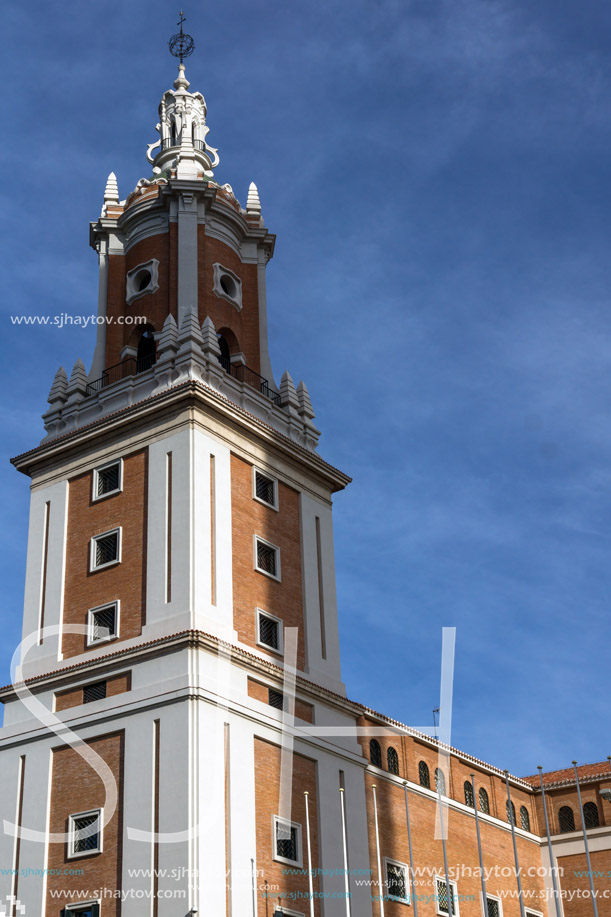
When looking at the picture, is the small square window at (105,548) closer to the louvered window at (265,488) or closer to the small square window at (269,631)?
the small square window at (269,631)

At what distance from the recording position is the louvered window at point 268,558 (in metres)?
40.4

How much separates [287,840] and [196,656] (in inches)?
239

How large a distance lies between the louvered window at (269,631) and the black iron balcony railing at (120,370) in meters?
10.5

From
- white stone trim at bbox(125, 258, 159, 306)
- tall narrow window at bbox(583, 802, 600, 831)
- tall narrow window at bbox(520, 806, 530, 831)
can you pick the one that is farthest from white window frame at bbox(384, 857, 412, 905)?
white stone trim at bbox(125, 258, 159, 306)

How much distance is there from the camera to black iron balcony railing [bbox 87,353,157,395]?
1752 inches

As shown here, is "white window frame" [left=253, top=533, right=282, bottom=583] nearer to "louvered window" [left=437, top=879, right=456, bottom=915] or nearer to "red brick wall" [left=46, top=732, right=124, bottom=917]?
"red brick wall" [left=46, top=732, right=124, bottom=917]

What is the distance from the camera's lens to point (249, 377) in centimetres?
4538

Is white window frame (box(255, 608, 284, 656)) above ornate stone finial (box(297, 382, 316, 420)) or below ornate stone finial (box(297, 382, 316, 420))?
below

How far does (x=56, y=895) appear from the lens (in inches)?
1356

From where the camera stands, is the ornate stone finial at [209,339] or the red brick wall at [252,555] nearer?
the red brick wall at [252,555]

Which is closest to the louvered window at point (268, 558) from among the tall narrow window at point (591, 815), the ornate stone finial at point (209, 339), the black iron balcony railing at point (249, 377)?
the black iron balcony railing at point (249, 377)

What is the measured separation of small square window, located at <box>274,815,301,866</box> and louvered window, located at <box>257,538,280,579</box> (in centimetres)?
791

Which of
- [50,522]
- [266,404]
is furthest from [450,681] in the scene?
[50,522]

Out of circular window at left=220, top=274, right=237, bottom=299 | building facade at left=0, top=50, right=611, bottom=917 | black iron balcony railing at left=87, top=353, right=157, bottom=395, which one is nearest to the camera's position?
building facade at left=0, top=50, right=611, bottom=917
